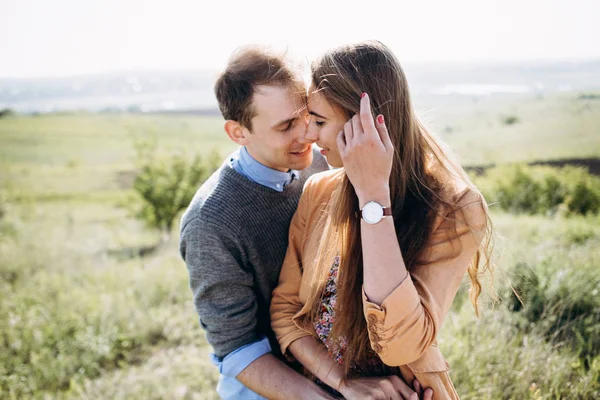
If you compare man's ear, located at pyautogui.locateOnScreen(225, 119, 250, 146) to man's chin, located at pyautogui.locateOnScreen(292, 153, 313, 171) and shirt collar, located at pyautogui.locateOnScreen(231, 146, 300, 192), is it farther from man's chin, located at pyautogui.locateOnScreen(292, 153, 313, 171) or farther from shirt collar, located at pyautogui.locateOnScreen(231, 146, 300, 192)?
man's chin, located at pyautogui.locateOnScreen(292, 153, 313, 171)

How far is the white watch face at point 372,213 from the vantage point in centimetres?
173

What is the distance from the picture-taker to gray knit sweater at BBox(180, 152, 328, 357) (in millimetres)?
2217

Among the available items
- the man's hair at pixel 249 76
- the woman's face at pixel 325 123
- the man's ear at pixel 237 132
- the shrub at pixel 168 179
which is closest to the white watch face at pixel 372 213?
the woman's face at pixel 325 123

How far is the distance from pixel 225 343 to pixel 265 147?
1.02m

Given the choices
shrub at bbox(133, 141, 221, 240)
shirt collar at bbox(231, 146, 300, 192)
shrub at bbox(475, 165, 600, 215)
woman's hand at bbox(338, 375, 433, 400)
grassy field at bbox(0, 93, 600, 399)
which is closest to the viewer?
woman's hand at bbox(338, 375, 433, 400)

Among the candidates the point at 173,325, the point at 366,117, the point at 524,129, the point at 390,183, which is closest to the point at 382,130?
the point at 366,117

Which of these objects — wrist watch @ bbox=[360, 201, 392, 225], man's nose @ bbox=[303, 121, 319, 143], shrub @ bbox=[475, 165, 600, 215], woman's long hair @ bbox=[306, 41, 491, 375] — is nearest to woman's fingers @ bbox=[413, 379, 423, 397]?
woman's long hair @ bbox=[306, 41, 491, 375]

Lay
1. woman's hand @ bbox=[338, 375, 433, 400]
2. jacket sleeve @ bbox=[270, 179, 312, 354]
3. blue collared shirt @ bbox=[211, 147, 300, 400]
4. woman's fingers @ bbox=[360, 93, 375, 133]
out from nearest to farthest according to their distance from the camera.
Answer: woman's fingers @ bbox=[360, 93, 375, 133] → woman's hand @ bbox=[338, 375, 433, 400] → jacket sleeve @ bbox=[270, 179, 312, 354] → blue collared shirt @ bbox=[211, 147, 300, 400]

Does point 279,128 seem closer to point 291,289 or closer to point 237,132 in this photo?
point 237,132

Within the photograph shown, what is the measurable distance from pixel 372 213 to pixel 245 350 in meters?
1.05

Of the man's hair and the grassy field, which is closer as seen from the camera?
the man's hair

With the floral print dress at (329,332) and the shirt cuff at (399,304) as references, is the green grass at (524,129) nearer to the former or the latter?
the floral print dress at (329,332)

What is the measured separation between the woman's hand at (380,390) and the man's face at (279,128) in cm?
112

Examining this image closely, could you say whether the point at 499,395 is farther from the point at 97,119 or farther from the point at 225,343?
the point at 97,119
